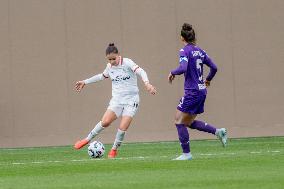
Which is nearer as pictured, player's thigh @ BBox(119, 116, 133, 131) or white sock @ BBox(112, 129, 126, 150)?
white sock @ BBox(112, 129, 126, 150)

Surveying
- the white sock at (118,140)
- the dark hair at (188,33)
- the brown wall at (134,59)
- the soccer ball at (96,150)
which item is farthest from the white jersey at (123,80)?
the brown wall at (134,59)

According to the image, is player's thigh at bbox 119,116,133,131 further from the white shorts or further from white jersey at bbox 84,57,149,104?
white jersey at bbox 84,57,149,104

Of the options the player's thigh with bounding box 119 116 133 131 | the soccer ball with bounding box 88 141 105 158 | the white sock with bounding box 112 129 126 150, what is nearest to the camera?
the soccer ball with bounding box 88 141 105 158

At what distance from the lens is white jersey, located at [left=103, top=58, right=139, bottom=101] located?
1700 cm

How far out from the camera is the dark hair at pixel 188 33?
587 inches

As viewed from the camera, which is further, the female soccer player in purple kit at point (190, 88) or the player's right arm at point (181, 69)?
the female soccer player in purple kit at point (190, 88)

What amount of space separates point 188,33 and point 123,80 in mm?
2483

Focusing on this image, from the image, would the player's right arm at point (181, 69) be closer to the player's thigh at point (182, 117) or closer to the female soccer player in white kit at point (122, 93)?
the player's thigh at point (182, 117)

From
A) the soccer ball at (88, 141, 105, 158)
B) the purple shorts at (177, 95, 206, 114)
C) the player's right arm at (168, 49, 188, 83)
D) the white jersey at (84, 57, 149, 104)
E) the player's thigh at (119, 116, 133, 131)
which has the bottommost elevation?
the soccer ball at (88, 141, 105, 158)

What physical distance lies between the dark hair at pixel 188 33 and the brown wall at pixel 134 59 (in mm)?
8156

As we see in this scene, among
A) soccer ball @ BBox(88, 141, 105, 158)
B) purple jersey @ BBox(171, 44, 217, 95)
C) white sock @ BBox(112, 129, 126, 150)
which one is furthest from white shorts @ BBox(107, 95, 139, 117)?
purple jersey @ BBox(171, 44, 217, 95)

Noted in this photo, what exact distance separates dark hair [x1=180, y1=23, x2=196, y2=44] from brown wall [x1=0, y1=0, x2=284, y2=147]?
8.16 meters

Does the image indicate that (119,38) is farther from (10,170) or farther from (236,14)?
(10,170)

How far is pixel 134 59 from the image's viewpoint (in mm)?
23297
